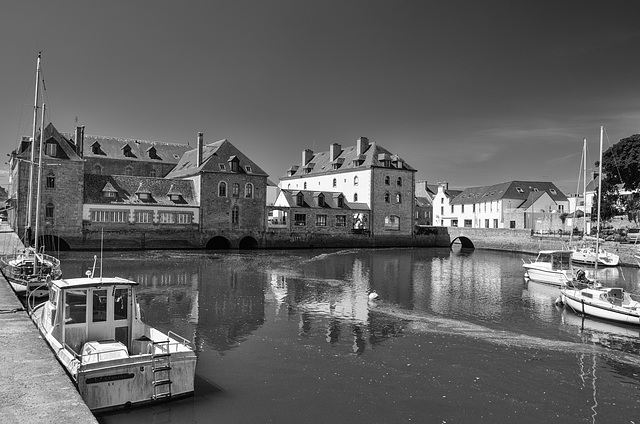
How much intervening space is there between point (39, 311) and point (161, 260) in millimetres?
27731

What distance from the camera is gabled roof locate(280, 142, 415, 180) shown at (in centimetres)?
7231

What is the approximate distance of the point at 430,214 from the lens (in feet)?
344

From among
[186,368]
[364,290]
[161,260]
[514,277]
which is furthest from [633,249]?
[186,368]

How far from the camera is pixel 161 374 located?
433 inches

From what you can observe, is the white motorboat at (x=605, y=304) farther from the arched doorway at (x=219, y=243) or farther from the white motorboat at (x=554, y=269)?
the arched doorway at (x=219, y=243)

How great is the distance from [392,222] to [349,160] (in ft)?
37.4

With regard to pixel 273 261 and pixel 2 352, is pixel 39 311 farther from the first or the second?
pixel 273 261

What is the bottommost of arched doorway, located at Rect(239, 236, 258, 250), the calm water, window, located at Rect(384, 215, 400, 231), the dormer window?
the calm water

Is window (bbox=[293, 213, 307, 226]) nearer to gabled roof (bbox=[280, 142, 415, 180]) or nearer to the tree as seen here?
gabled roof (bbox=[280, 142, 415, 180])

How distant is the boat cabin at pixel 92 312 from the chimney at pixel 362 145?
6341 cm

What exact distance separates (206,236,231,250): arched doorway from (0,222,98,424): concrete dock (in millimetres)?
45811

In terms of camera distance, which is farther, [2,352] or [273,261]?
[273,261]

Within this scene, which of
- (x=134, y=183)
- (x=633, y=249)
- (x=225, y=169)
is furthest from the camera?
(x=225, y=169)

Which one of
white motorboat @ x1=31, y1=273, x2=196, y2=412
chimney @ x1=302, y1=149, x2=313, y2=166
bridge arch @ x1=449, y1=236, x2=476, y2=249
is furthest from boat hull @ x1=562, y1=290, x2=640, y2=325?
chimney @ x1=302, y1=149, x2=313, y2=166
